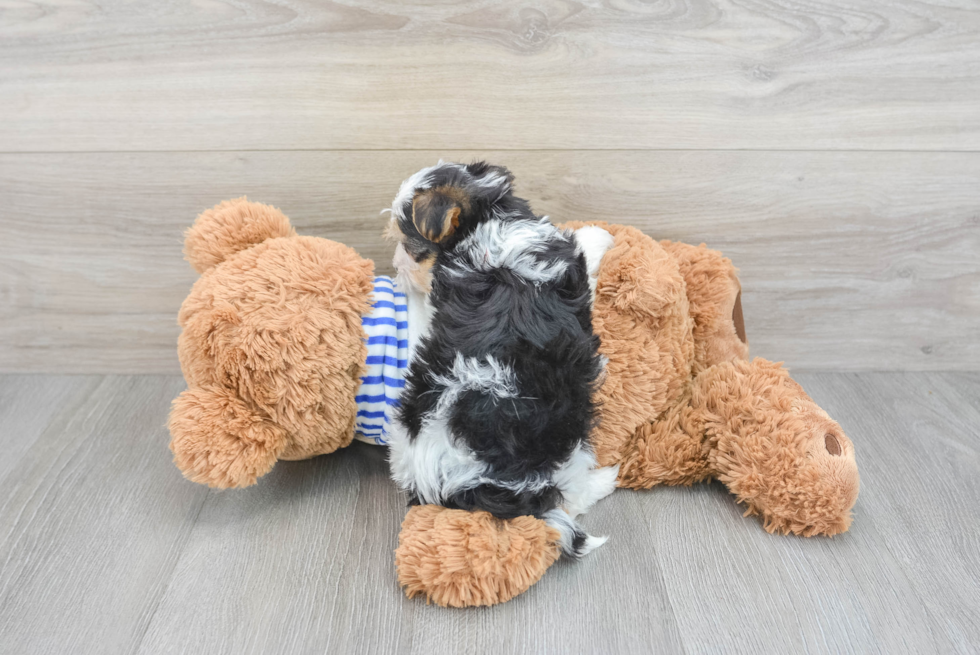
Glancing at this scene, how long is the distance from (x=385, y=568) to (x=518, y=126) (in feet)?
2.07

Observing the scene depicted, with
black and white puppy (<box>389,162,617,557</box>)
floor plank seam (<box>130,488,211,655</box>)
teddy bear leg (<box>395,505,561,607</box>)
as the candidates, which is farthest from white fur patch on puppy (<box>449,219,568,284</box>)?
floor plank seam (<box>130,488,211,655</box>)

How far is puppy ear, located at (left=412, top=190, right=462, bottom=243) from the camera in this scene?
701 millimetres

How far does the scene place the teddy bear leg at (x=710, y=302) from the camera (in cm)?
91

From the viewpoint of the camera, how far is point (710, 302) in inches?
35.8

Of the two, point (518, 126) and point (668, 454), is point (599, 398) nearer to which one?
point (668, 454)

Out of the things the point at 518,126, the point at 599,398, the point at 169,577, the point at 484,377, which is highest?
the point at 518,126

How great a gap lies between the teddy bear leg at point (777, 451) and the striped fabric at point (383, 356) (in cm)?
41

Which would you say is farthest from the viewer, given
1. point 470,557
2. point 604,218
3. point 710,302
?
point 604,218

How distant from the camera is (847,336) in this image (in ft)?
3.68

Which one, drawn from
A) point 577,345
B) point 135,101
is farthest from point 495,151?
point 135,101

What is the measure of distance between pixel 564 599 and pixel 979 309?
91cm

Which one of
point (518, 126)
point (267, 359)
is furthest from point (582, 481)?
point (518, 126)

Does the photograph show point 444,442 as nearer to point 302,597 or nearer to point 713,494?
point 302,597

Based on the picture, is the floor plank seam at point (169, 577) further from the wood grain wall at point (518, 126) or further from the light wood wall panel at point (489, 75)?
the light wood wall panel at point (489, 75)
